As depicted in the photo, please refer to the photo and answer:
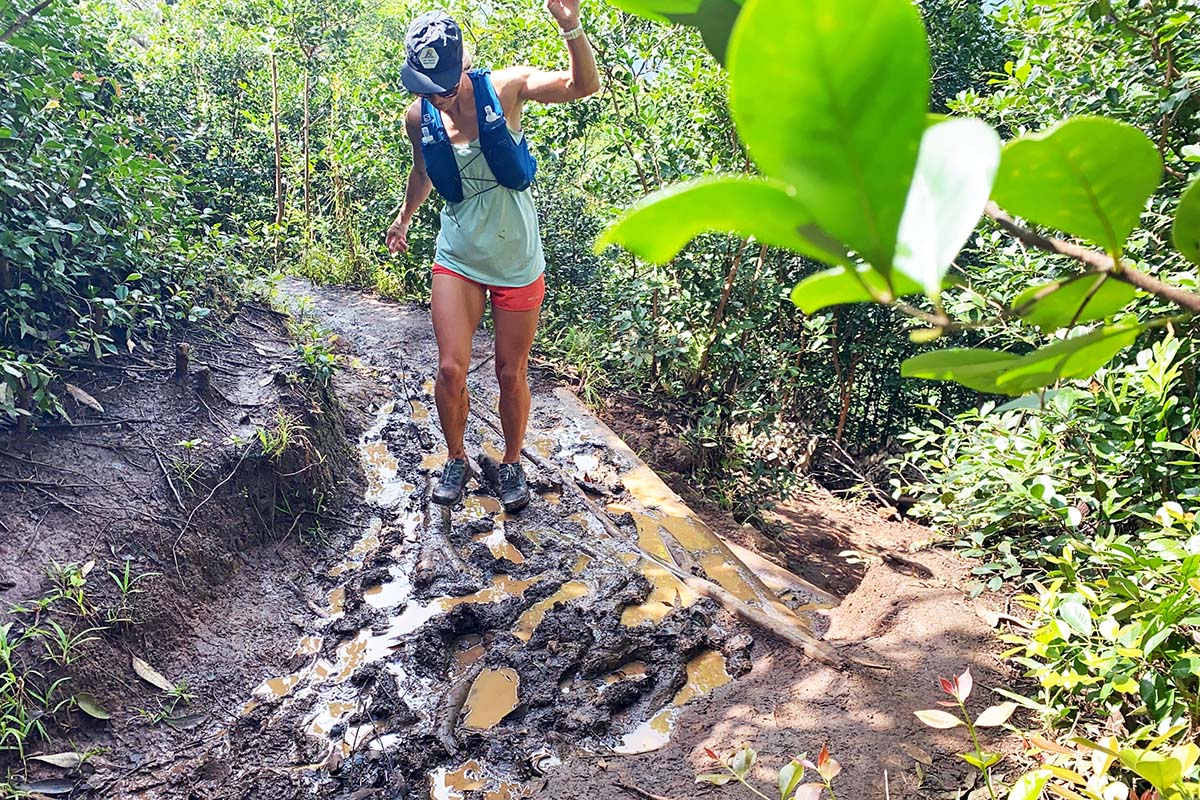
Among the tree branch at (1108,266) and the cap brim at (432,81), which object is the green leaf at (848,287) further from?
the cap brim at (432,81)

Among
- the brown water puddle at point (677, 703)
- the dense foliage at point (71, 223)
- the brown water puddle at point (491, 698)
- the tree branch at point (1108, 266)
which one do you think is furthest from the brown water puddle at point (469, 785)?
the tree branch at point (1108, 266)

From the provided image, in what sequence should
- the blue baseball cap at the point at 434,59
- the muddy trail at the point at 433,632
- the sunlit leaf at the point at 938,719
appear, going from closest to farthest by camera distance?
the sunlit leaf at the point at 938,719, the muddy trail at the point at 433,632, the blue baseball cap at the point at 434,59

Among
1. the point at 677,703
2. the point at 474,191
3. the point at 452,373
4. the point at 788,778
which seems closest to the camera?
the point at 788,778

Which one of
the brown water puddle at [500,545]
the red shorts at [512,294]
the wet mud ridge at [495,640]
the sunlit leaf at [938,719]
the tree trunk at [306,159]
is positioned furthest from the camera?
the tree trunk at [306,159]

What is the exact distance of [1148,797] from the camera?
1.42m

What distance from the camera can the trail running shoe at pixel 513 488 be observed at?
345cm

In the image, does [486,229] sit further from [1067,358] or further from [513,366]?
[1067,358]

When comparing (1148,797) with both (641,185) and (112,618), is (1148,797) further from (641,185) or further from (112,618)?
(641,185)

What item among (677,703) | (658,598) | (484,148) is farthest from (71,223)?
(677,703)

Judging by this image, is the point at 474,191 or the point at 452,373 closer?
the point at 474,191

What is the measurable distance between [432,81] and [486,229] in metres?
0.57

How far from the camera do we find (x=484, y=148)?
9.52 ft

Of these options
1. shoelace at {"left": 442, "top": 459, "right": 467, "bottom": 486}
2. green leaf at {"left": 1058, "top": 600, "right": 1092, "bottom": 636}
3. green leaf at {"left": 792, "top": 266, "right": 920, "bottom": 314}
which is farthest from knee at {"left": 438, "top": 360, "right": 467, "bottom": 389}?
green leaf at {"left": 792, "top": 266, "right": 920, "bottom": 314}

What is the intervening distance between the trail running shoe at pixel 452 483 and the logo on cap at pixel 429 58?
A: 165cm
